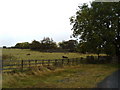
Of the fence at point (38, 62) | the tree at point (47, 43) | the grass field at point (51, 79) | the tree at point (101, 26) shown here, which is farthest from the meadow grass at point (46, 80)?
the tree at point (47, 43)

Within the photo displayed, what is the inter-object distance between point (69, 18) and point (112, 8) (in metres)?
9.25

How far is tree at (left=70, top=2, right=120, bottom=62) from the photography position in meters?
34.2

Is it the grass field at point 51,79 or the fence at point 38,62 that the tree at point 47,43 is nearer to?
the fence at point 38,62

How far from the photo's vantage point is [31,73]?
18.4 m

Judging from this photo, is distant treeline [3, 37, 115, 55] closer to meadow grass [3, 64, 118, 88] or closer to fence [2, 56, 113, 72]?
fence [2, 56, 113, 72]

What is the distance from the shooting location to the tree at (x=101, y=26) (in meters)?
34.2

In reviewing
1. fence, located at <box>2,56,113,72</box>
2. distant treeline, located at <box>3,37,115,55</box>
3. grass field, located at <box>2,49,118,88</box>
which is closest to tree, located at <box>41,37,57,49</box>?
distant treeline, located at <box>3,37,115,55</box>

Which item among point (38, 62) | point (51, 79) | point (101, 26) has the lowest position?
point (51, 79)

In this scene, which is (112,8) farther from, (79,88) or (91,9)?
(79,88)

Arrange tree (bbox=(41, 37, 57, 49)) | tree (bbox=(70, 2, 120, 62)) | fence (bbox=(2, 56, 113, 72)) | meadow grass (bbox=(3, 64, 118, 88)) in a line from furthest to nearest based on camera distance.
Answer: tree (bbox=(41, 37, 57, 49)) → tree (bbox=(70, 2, 120, 62)) → fence (bbox=(2, 56, 113, 72)) → meadow grass (bbox=(3, 64, 118, 88))

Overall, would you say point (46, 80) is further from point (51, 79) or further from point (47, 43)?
point (47, 43)

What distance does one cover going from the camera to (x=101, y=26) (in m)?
35.5

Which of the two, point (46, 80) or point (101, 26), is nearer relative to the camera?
point (46, 80)

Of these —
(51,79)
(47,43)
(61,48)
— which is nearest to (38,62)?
(51,79)
